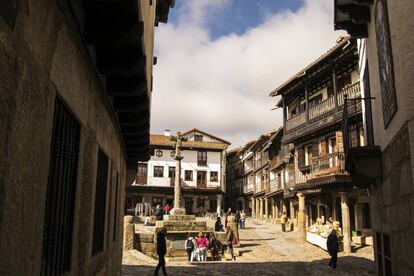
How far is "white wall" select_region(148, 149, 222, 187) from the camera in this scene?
155 feet

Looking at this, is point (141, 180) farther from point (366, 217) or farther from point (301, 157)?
point (366, 217)

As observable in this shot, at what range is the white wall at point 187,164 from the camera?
47125mm

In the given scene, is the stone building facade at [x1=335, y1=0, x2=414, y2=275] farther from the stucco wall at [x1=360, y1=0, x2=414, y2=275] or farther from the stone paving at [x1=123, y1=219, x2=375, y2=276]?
the stone paving at [x1=123, y1=219, x2=375, y2=276]

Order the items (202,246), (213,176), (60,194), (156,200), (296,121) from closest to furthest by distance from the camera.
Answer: (60,194), (202,246), (296,121), (156,200), (213,176)

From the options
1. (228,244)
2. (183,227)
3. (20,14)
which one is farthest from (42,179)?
(183,227)

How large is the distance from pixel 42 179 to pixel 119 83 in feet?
7.48

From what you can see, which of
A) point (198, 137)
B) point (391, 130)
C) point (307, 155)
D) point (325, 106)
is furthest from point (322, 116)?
point (198, 137)

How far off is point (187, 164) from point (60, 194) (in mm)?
46655

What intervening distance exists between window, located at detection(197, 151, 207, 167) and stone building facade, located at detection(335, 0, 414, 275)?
42865 millimetres

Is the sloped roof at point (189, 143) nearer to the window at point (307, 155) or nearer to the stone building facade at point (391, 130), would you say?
the window at point (307, 155)

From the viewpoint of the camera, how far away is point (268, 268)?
51.2ft

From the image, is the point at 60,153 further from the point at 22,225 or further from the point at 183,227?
the point at 183,227

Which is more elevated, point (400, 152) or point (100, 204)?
point (400, 152)

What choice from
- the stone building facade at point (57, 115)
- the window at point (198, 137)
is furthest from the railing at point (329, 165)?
the window at point (198, 137)
